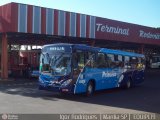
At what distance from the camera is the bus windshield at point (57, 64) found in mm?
16109

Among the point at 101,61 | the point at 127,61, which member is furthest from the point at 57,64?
the point at 127,61

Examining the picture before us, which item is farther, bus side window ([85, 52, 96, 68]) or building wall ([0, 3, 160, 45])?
building wall ([0, 3, 160, 45])

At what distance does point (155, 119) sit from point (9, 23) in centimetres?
1776

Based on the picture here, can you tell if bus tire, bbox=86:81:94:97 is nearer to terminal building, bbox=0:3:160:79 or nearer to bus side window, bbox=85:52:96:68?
bus side window, bbox=85:52:96:68

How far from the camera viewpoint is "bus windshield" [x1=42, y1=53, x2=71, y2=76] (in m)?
16.1

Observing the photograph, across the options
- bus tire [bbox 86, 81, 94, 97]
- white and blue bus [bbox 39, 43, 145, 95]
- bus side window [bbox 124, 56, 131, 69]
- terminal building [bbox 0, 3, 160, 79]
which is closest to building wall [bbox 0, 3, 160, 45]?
terminal building [bbox 0, 3, 160, 79]

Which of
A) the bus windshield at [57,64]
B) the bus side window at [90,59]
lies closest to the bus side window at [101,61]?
the bus side window at [90,59]

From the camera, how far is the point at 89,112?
11.9m

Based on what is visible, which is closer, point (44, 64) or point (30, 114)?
point (30, 114)

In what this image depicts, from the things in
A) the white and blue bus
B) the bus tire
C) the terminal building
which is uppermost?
the terminal building

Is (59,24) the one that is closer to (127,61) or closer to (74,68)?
(127,61)

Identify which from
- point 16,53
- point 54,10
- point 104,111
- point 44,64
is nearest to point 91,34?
point 54,10

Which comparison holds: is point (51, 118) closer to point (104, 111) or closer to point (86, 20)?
point (104, 111)

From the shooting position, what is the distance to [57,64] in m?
16.3
